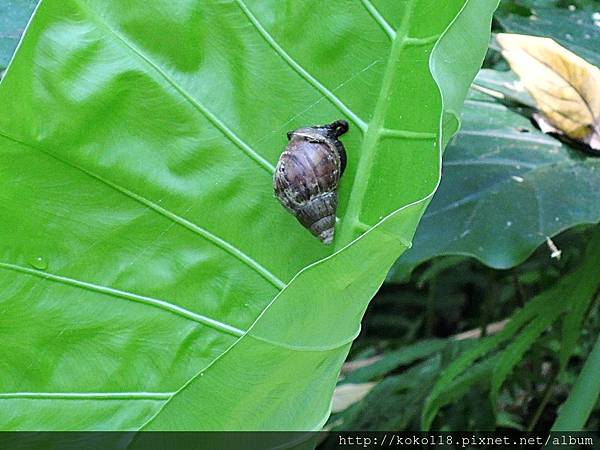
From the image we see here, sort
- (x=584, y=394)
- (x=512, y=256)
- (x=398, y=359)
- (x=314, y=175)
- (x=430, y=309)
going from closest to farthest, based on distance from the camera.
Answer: (x=314, y=175), (x=584, y=394), (x=512, y=256), (x=398, y=359), (x=430, y=309)

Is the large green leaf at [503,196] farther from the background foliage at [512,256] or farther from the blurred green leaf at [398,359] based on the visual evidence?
the blurred green leaf at [398,359]

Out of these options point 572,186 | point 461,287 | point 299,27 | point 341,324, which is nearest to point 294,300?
point 341,324

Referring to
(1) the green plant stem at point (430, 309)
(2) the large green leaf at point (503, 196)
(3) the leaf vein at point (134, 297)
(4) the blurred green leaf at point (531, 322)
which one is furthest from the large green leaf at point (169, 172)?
(1) the green plant stem at point (430, 309)

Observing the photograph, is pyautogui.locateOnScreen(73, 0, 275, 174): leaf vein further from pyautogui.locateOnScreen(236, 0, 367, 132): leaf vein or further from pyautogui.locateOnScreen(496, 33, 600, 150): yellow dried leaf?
pyautogui.locateOnScreen(496, 33, 600, 150): yellow dried leaf

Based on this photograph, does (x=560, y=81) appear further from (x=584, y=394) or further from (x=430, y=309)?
(x=430, y=309)

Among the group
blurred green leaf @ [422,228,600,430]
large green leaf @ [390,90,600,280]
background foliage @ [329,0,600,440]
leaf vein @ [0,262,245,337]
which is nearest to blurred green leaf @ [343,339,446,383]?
background foliage @ [329,0,600,440]

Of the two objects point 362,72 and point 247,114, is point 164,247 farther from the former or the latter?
point 362,72

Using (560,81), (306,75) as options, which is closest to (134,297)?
(306,75)
